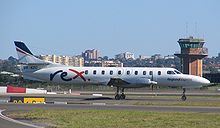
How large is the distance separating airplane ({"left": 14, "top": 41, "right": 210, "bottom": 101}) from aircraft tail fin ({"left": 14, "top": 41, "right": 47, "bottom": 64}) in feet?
0.70

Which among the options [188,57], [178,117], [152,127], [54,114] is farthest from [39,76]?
[188,57]

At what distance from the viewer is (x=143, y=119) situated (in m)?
27.1

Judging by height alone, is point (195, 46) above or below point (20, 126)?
above

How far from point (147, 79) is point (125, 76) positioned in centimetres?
217

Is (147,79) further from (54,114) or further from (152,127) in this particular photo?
(152,127)

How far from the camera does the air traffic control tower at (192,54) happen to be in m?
144

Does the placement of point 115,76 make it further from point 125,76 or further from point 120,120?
point 120,120

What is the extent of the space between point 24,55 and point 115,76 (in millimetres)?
9946

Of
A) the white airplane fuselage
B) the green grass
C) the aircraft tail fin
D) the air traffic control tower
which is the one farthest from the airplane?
the air traffic control tower

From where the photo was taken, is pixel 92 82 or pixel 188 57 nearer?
pixel 92 82

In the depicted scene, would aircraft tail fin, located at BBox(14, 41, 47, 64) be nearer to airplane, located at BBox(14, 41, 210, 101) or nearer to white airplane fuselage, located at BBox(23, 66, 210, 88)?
airplane, located at BBox(14, 41, 210, 101)

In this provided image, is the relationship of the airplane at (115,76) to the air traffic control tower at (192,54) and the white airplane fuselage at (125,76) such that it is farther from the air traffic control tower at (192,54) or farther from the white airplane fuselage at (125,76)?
the air traffic control tower at (192,54)

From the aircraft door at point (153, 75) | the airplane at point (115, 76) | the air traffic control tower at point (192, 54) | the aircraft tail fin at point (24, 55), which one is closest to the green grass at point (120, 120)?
the airplane at point (115, 76)

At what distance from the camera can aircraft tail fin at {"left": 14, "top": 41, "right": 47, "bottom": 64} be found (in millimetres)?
54375
